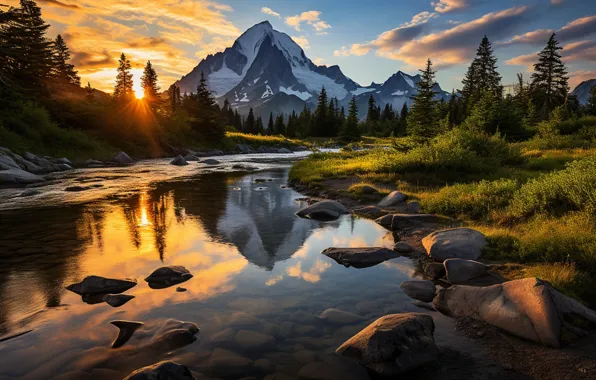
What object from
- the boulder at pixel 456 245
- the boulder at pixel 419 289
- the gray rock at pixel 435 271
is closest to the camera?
the boulder at pixel 419 289

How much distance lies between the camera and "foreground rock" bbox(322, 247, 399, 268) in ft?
28.7

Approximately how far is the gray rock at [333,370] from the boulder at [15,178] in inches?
972

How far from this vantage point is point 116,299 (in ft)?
21.4

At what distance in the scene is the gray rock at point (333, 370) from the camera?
448cm

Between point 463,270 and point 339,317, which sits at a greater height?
point 463,270

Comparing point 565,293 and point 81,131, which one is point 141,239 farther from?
point 81,131

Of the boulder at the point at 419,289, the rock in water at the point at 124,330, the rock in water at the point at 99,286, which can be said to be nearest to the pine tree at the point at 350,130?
the boulder at the point at 419,289

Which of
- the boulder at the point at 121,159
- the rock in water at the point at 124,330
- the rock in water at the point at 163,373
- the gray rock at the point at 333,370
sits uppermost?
the boulder at the point at 121,159

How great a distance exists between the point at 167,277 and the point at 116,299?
124 centimetres

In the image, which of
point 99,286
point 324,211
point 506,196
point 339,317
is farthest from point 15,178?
point 506,196

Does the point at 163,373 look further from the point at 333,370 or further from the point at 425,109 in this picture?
the point at 425,109

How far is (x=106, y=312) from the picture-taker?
6.10 meters

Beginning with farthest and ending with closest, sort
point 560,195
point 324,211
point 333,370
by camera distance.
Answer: point 324,211
point 560,195
point 333,370

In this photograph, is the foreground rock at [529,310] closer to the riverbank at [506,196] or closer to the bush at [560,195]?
the riverbank at [506,196]
